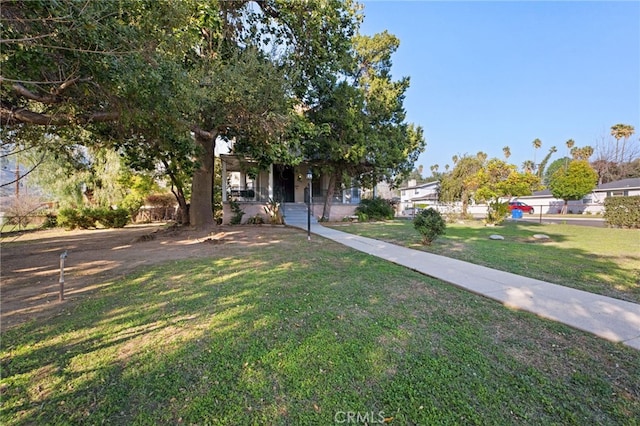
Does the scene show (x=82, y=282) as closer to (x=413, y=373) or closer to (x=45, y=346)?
(x=45, y=346)

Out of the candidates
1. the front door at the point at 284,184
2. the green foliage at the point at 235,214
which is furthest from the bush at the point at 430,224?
the front door at the point at 284,184

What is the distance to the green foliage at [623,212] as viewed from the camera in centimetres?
1360

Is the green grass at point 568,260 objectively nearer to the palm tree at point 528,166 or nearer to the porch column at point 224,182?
the porch column at point 224,182

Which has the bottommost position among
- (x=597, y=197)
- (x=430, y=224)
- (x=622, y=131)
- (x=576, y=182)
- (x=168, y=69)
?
(x=430, y=224)

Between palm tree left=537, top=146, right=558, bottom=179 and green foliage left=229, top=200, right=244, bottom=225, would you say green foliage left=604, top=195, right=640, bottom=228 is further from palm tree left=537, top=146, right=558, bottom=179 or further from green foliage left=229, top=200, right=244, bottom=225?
palm tree left=537, top=146, right=558, bottom=179

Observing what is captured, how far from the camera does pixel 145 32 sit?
4191 millimetres

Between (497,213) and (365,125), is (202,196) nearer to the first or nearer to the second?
(365,125)

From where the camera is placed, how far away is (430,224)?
27.0ft

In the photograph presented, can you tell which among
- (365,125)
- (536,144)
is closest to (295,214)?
(365,125)

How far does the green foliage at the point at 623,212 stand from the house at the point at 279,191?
14.0 meters

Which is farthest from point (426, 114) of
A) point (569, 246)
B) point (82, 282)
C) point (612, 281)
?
point (82, 282)

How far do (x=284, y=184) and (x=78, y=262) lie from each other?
13.8 metres

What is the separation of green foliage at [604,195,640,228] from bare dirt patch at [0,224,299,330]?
59.1ft

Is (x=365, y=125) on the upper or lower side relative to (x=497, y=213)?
upper
